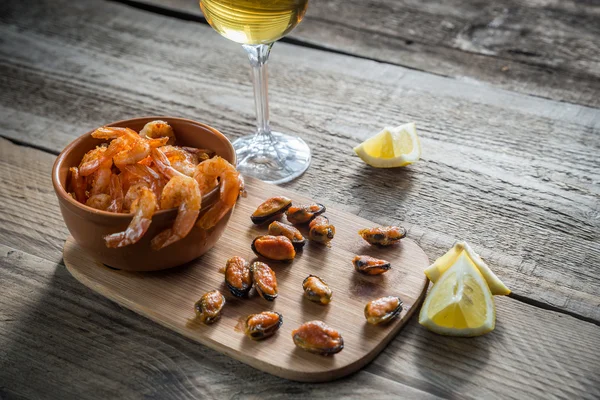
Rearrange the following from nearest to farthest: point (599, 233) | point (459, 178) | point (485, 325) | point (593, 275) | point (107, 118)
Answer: point (485, 325)
point (593, 275)
point (599, 233)
point (459, 178)
point (107, 118)

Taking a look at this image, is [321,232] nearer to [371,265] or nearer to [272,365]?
[371,265]

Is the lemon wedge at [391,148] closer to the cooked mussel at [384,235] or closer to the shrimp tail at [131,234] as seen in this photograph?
the cooked mussel at [384,235]

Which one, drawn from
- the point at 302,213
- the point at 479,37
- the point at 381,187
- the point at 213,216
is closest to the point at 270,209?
the point at 302,213

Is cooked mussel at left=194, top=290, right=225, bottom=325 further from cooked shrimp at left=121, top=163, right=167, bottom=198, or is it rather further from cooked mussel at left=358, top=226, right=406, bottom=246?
cooked mussel at left=358, top=226, right=406, bottom=246

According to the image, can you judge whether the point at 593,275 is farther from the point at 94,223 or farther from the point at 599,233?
the point at 94,223

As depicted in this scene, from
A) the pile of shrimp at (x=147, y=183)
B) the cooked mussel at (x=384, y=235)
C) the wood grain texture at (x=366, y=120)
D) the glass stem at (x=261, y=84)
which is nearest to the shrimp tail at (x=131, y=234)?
the pile of shrimp at (x=147, y=183)

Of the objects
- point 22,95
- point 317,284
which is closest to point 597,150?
point 317,284
